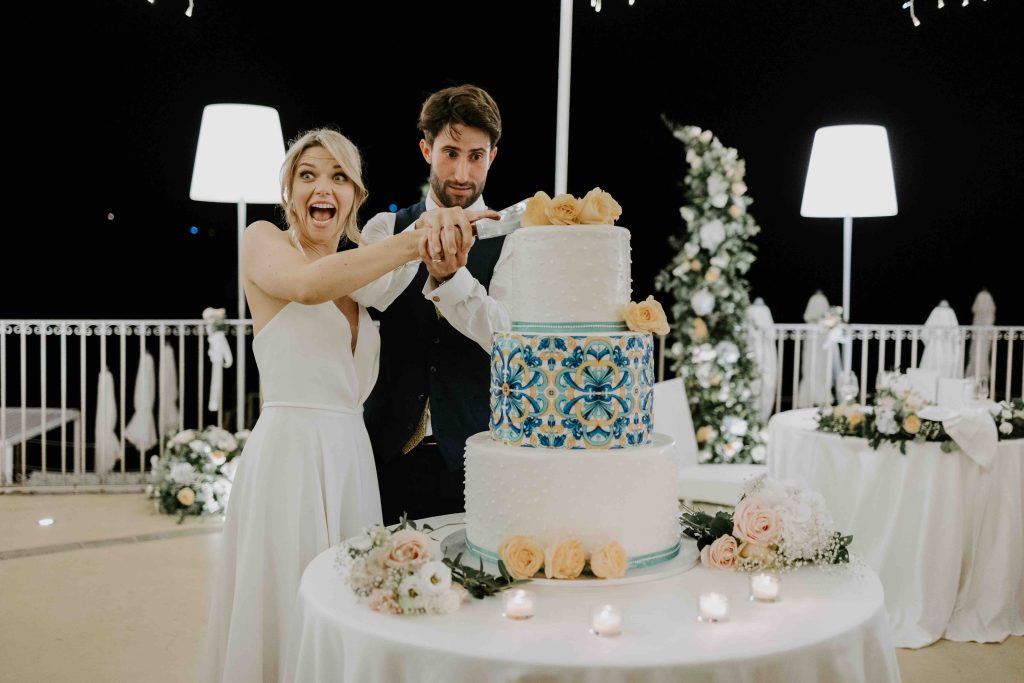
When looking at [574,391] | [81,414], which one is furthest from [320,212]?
[81,414]

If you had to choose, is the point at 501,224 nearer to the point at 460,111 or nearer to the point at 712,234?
the point at 460,111

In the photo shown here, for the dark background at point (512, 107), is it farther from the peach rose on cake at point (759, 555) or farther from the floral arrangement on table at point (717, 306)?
the peach rose on cake at point (759, 555)

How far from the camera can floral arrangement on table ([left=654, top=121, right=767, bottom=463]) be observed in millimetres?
6906

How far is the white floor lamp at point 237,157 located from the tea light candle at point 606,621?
442cm

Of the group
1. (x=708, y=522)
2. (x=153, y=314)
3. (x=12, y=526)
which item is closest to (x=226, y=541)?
(x=708, y=522)

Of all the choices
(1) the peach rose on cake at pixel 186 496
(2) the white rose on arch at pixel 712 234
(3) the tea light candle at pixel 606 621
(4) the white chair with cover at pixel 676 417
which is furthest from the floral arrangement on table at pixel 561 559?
(2) the white rose on arch at pixel 712 234

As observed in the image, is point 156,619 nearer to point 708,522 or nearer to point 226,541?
point 226,541

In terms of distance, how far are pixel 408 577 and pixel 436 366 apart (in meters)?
1.02

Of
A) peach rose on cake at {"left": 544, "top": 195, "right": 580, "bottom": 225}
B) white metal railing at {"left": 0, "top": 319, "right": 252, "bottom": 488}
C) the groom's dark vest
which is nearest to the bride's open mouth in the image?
the groom's dark vest

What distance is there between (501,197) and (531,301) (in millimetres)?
8714

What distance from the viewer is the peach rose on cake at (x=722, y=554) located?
2.02 m

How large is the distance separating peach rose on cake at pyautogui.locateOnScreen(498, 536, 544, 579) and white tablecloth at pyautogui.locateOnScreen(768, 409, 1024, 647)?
263cm

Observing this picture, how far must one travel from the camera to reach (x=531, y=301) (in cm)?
213

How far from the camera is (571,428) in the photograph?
1985mm
